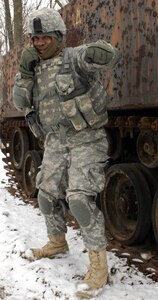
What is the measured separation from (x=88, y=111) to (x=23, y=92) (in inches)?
26.6

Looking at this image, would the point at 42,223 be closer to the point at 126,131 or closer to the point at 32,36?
the point at 126,131

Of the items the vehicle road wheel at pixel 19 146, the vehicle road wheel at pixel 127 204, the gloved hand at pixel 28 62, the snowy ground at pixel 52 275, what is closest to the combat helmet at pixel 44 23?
the gloved hand at pixel 28 62

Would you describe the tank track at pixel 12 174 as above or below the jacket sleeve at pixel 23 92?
below

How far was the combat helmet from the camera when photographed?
3.96m

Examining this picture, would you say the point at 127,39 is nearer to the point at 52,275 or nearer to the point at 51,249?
the point at 51,249

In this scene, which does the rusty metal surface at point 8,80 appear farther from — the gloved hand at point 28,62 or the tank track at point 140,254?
the gloved hand at point 28,62

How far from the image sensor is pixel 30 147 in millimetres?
8945

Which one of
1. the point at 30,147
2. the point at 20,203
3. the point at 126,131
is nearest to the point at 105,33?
the point at 126,131

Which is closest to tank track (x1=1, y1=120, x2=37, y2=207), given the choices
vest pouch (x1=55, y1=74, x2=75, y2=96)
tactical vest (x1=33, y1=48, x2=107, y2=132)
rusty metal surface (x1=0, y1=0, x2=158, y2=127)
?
rusty metal surface (x1=0, y1=0, x2=158, y2=127)

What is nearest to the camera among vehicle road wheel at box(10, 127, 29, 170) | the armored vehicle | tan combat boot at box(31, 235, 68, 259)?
the armored vehicle

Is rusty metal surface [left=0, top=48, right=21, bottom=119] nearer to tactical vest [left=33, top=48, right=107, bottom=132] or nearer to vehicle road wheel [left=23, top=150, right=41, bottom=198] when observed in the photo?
vehicle road wheel [left=23, top=150, right=41, bottom=198]

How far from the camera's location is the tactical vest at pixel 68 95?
3.89 m

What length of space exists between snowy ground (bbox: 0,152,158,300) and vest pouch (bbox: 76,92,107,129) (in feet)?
4.28

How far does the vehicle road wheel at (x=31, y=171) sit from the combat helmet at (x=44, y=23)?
161 inches
